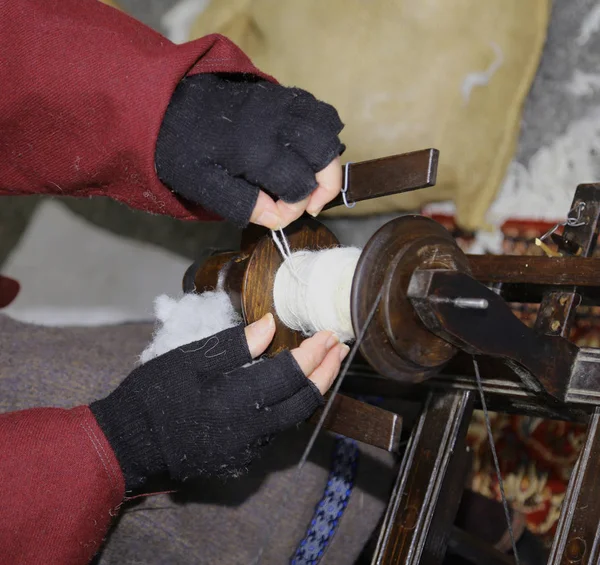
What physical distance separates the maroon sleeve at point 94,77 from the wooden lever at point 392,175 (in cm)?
19

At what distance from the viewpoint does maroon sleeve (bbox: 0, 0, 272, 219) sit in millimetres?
828

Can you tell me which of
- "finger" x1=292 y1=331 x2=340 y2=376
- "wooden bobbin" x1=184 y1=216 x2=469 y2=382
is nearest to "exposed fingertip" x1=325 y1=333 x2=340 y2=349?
"finger" x1=292 y1=331 x2=340 y2=376

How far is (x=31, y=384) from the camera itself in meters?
1.09

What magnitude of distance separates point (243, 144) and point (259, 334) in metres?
0.23

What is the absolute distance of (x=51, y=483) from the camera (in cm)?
85

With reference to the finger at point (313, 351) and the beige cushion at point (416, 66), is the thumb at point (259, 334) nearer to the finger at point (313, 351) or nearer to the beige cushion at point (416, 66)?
the finger at point (313, 351)

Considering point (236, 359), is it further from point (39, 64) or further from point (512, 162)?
point (512, 162)

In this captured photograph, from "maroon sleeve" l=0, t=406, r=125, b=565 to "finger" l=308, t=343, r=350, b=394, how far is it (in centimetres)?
27

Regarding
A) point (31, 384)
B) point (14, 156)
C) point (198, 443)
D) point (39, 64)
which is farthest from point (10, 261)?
point (198, 443)

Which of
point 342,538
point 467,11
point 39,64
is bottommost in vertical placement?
point 342,538

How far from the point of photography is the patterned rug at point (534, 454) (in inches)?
62.5

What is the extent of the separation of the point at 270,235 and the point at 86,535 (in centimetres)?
44

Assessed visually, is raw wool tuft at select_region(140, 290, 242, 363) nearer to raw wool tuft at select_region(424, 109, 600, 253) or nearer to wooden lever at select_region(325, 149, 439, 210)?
wooden lever at select_region(325, 149, 439, 210)

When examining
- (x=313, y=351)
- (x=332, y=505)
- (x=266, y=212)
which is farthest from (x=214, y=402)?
(x=332, y=505)
